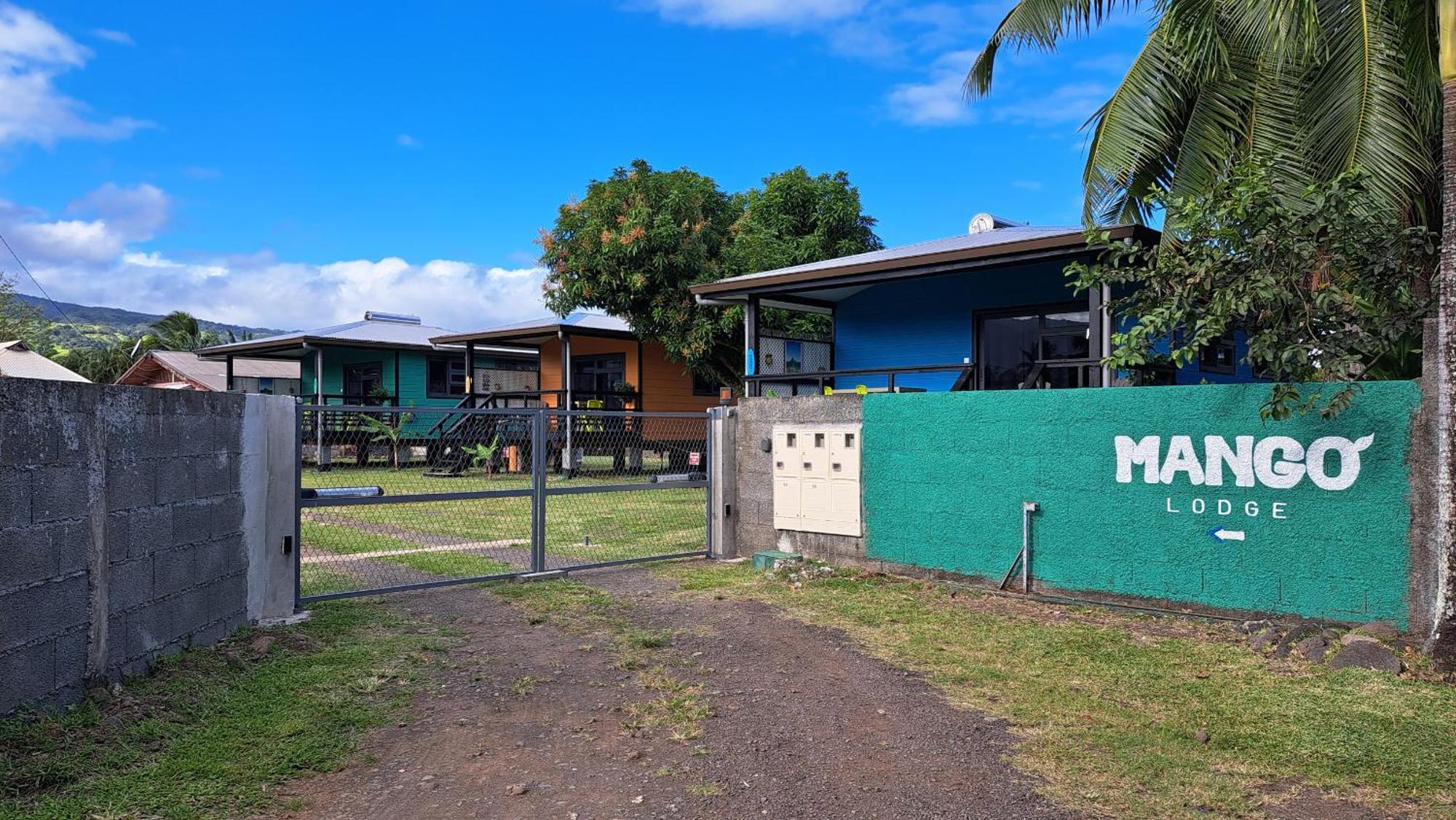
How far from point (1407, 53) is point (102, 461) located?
10340 millimetres

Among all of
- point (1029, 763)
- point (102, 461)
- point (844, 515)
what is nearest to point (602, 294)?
point (844, 515)

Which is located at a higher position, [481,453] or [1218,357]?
[1218,357]

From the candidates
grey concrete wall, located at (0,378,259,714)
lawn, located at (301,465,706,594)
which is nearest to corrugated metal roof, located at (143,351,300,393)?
lawn, located at (301,465,706,594)

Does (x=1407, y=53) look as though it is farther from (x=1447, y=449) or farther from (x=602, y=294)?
(x=602, y=294)

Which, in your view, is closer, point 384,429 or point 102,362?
point 384,429

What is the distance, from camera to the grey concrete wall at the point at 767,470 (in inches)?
391

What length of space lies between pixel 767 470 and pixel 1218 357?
30.7 feet

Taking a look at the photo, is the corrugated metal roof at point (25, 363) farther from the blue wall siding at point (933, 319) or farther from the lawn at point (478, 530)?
the blue wall siding at point (933, 319)

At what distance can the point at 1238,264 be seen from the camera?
7.55 m

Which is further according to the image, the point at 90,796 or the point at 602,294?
the point at 602,294

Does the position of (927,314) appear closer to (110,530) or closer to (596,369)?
(596,369)

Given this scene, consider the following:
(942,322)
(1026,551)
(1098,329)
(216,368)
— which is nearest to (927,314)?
(942,322)

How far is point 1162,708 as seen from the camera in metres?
5.29

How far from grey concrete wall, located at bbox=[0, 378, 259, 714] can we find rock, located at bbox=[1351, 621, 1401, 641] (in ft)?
24.6
